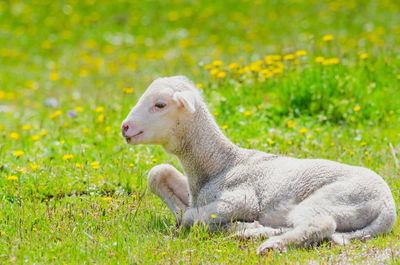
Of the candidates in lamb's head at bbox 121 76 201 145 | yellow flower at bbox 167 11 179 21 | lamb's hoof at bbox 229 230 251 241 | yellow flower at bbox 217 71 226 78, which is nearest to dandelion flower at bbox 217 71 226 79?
yellow flower at bbox 217 71 226 78

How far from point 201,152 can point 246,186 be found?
1.77 ft

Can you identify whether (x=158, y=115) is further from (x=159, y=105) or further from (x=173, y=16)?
(x=173, y=16)

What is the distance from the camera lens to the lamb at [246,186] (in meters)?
4.82

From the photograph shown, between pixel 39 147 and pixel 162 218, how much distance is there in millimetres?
2690

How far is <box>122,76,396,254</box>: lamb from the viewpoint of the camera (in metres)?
4.82

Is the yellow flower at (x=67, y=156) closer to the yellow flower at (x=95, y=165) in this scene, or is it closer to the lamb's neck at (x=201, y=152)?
the yellow flower at (x=95, y=165)

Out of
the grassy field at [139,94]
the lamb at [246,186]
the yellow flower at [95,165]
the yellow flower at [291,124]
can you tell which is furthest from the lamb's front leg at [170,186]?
the yellow flower at [291,124]

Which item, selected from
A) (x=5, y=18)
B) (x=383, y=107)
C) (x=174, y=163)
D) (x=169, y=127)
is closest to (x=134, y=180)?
(x=174, y=163)

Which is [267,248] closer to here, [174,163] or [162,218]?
[162,218]

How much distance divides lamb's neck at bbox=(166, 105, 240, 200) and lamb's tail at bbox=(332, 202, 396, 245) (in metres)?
1.32

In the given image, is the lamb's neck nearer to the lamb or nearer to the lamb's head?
the lamb

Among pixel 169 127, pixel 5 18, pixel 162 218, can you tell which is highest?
pixel 5 18

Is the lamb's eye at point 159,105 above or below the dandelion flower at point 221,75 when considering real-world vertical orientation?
above

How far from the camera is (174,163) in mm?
7070
